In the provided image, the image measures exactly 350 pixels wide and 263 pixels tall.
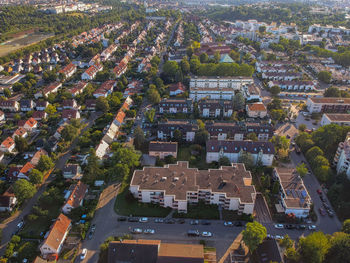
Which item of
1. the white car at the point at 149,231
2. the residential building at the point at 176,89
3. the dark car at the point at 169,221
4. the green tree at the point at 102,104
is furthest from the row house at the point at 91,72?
the white car at the point at 149,231

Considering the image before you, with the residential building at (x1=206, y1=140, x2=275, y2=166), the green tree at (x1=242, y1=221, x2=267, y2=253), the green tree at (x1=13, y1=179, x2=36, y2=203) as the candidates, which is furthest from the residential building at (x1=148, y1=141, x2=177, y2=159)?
the green tree at (x1=242, y1=221, x2=267, y2=253)

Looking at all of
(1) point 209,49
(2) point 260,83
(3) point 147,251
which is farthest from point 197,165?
(1) point 209,49

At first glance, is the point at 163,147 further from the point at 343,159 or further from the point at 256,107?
the point at 343,159

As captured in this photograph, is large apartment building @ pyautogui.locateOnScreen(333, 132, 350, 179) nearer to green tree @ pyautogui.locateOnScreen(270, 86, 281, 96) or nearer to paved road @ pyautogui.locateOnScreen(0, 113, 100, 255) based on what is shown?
green tree @ pyautogui.locateOnScreen(270, 86, 281, 96)

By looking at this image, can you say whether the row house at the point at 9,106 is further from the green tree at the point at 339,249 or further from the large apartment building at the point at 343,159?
the large apartment building at the point at 343,159

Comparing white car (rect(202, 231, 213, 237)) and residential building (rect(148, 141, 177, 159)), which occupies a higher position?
residential building (rect(148, 141, 177, 159))

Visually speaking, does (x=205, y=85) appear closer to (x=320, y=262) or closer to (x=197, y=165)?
(x=197, y=165)
